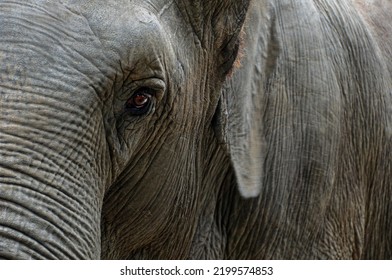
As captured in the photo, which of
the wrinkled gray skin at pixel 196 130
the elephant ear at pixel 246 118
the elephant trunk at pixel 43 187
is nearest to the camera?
the elephant trunk at pixel 43 187

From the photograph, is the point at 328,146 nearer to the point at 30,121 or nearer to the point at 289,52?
the point at 289,52

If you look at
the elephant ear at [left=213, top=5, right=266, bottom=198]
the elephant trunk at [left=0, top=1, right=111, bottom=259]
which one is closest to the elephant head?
the elephant trunk at [left=0, top=1, right=111, bottom=259]

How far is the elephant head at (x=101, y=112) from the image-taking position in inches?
93.0

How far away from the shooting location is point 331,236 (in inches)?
150

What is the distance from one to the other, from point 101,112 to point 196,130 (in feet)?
2.11

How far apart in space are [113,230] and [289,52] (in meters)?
1.02

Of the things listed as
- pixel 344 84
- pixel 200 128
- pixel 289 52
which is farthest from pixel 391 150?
pixel 200 128

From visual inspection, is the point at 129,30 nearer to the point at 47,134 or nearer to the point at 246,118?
the point at 47,134

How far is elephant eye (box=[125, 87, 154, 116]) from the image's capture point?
271cm

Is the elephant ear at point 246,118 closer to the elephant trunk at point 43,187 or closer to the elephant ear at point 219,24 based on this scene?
the elephant ear at point 219,24

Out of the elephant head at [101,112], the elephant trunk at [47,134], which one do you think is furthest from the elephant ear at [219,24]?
the elephant trunk at [47,134]

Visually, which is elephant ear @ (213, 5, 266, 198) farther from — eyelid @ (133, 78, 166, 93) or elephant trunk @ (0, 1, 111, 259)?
elephant trunk @ (0, 1, 111, 259)

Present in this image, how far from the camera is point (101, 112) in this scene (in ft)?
8.56

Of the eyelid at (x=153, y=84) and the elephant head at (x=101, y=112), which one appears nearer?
the elephant head at (x=101, y=112)
